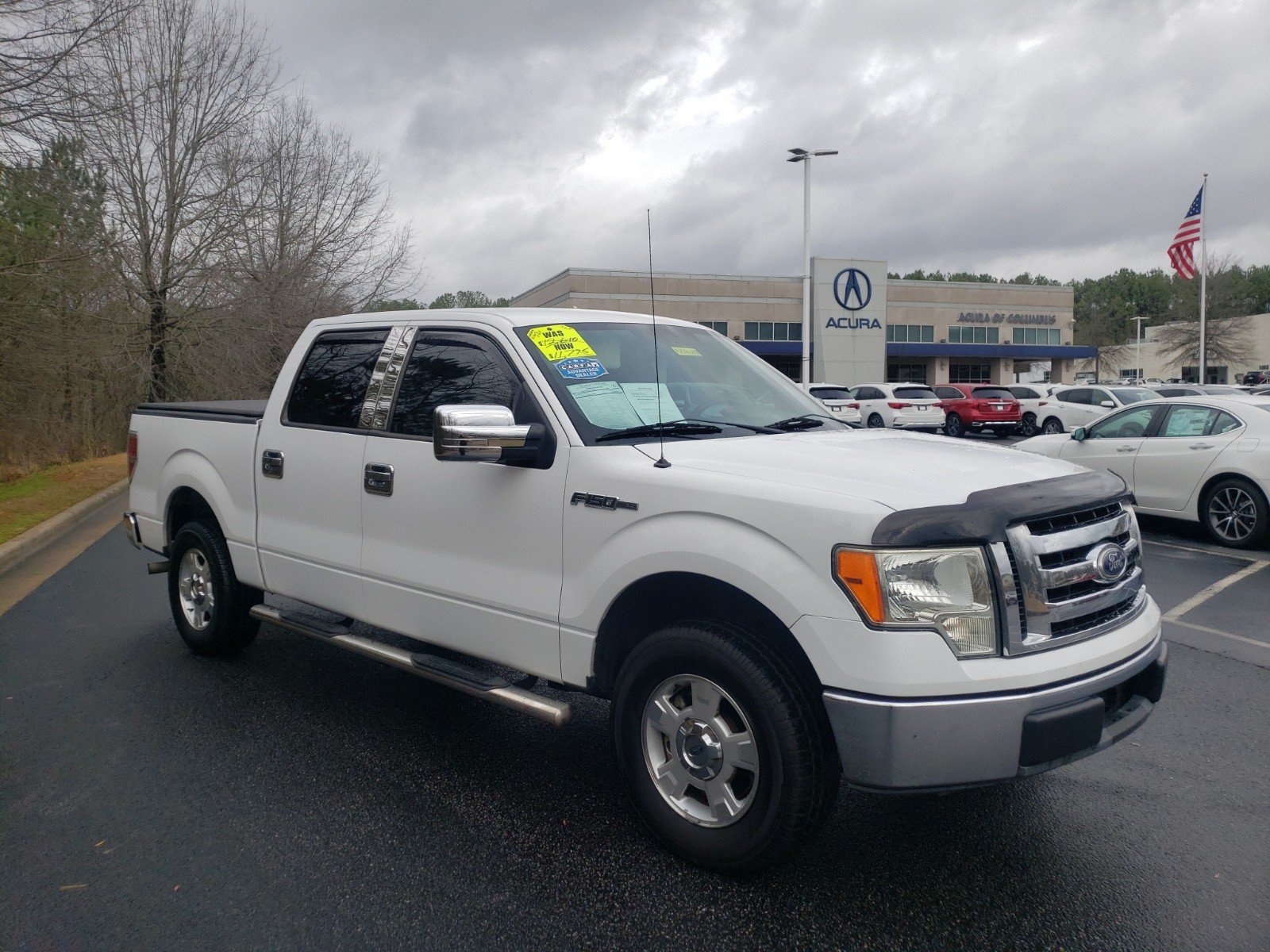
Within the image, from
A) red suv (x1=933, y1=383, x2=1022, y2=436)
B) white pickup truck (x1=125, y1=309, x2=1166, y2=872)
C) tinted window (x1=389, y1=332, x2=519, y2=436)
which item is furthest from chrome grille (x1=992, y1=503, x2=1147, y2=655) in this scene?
red suv (x1=933, y1=383, x2=1022, y2=436)

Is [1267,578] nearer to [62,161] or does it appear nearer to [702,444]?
[702,444]

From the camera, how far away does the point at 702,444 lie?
3848 millimetres

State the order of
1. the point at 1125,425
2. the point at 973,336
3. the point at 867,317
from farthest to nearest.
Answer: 1. the point at 973,336
2. the point at 867,317
3. the point at 1125,425

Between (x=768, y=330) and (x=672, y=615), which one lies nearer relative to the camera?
(x=672, y=615)

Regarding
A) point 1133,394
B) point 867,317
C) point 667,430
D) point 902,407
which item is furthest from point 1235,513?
point 867,317

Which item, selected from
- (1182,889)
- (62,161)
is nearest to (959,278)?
(62,161)

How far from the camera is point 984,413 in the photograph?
29.2 m

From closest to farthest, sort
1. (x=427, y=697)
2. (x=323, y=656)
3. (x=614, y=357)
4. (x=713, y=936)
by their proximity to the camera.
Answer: (x=713, y=936)
(x=614, y=357)
(x=427, y=697)
(x=323, y=656)

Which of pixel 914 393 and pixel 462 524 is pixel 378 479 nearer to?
pixel 462 524

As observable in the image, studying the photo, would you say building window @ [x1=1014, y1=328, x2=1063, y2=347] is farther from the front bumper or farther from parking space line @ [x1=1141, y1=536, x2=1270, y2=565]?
the front bumper

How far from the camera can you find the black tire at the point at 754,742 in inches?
121

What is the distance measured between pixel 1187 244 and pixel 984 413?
12.7 metres

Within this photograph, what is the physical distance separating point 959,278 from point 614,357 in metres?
130

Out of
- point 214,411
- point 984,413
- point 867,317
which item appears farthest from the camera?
point 867,317
